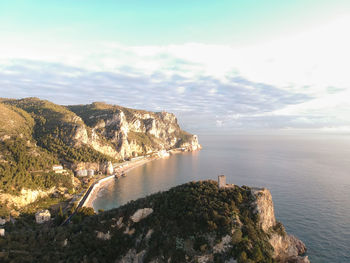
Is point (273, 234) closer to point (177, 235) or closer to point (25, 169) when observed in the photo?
point (177, 235)

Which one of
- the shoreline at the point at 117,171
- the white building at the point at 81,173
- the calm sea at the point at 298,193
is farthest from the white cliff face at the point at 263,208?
the white building at the point at 81,173

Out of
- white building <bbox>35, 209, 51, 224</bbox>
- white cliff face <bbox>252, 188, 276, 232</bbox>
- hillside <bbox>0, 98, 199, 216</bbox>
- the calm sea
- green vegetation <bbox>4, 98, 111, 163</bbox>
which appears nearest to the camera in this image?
white cliff face <bbox>252, 188, 276, 232</bbox>

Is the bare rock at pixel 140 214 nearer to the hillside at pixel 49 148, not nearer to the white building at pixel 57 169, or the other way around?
the hillside at pixel 49 148

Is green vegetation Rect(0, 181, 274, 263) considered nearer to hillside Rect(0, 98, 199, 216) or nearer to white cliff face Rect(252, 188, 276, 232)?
white cliff face Rect(252, 188, 276, 232)

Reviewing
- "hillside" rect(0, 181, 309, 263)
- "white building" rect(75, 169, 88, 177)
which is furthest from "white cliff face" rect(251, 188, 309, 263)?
"white building" rect(75, 169, 88, 177)

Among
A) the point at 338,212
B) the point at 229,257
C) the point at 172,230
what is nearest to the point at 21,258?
the point at 172,230

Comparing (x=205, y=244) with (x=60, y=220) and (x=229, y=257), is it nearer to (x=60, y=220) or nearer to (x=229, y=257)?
(x=229, y=257)
